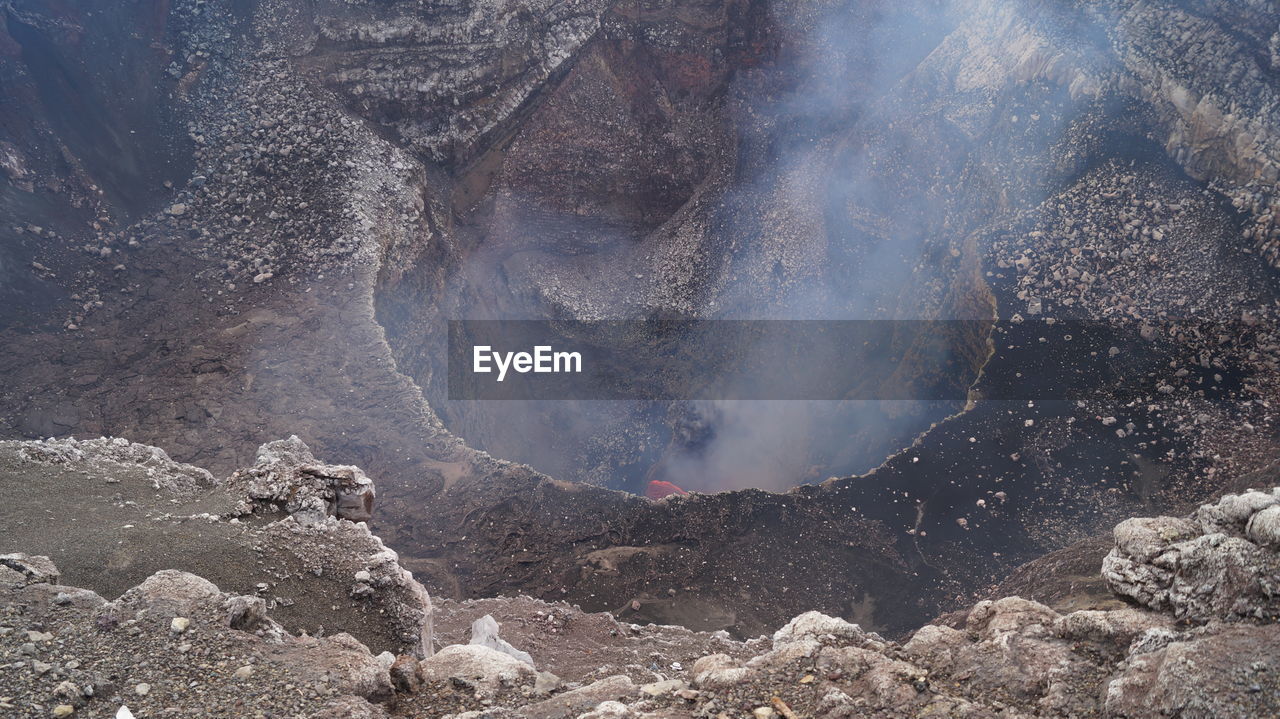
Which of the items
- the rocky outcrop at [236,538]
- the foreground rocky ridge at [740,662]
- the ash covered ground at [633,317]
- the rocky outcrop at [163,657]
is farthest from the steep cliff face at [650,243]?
the rocky outcrop at [163,657]

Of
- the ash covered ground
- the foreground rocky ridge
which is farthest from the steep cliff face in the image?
the foreground rocky ridge

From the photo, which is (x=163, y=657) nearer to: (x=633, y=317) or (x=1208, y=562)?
(x=1208, y=562)

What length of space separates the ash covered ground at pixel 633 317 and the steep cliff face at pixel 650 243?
8 cm

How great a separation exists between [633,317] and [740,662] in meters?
15.3

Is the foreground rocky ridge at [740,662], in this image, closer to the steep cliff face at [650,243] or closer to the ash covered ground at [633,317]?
the ash covered ground at [633,317]

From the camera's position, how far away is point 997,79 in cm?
1962

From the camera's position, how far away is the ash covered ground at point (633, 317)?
7441 millimetres

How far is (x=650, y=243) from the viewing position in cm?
2367

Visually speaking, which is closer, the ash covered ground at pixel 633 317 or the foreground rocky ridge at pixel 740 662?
the foreground rocky ridge at pixel 740 662

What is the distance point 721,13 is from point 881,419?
11488 millimetres

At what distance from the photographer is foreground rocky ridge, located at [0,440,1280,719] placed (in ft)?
20.3

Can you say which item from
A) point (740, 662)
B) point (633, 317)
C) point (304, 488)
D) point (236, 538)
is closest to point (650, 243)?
point (633, 317)

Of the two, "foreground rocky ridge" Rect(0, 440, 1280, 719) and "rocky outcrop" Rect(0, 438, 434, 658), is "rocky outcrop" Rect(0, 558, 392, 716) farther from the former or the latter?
"rocky outcrop" Rect(0, 438, 434, 658)

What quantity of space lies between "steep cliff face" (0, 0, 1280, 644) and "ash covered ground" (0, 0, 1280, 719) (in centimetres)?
8
